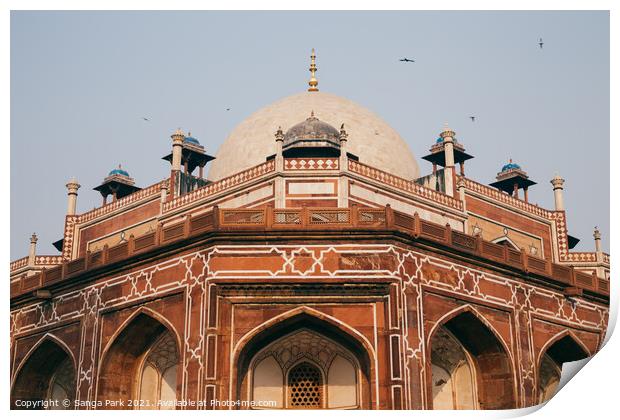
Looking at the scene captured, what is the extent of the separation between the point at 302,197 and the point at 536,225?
1025cm

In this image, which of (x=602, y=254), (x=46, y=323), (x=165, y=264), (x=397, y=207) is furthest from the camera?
(x=602, y=254)

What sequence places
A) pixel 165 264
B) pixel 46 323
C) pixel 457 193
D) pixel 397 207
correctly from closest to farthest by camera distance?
pixel 165 264
pixel 46 323
pixel 397 207
pixel 457 193

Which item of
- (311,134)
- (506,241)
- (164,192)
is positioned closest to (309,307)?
(311,134)

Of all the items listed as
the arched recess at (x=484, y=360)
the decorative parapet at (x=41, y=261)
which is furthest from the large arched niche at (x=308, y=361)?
the decorative parapet at (x=41, y=261)

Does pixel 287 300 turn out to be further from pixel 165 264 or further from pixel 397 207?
pixel 397 207

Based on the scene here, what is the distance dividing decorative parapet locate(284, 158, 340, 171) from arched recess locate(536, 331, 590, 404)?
23.5ft

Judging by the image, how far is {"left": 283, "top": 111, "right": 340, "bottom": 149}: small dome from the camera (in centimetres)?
2434

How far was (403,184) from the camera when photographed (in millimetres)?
24359

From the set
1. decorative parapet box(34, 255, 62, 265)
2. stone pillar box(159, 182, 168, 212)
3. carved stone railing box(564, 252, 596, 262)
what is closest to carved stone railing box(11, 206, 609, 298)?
stone pillar box(159, 182, 168, 212)

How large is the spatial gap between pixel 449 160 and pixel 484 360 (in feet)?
27.3

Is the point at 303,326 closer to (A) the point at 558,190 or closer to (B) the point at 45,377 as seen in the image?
(B) the point at 45,377

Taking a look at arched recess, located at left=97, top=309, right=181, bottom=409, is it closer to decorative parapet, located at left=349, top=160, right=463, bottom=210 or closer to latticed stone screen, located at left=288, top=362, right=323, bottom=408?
latticed stone screen, located at left=288, top=362, right=323, bottom=408

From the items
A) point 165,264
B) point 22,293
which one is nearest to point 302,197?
point 165,264

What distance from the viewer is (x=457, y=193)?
26.6 meters
